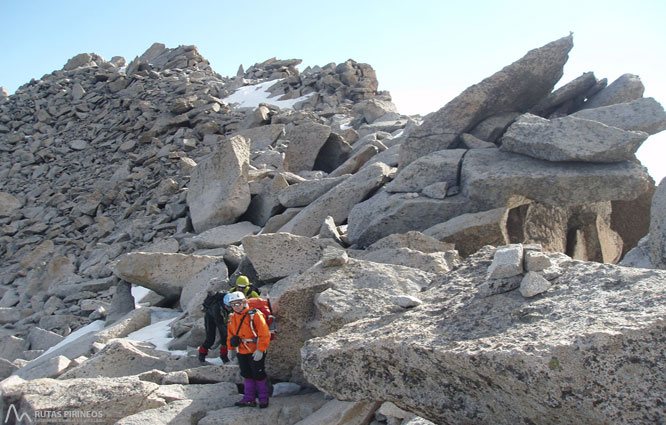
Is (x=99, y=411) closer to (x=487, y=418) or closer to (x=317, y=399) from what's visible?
(x=317, y=399)

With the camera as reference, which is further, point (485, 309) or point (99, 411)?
point (99, 411)

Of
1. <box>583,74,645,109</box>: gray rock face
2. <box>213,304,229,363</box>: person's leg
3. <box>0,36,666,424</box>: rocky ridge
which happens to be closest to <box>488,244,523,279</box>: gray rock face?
<box>0,36,666,424</box>: rocky ridge

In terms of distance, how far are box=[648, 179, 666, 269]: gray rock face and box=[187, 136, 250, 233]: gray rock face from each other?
11327 mm

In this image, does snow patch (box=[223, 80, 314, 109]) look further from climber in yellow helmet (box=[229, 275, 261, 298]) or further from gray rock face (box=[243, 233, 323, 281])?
climber in yellow helmet (box=[229, 275, 261, 298])

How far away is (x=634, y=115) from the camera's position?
11086 millimetres

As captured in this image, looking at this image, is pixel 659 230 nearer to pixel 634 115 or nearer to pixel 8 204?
pixel 634 115

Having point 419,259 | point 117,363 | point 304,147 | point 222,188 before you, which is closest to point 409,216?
point 419,259

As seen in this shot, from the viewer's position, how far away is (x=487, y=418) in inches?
163

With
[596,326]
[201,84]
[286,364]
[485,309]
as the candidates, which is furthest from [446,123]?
[201,84]

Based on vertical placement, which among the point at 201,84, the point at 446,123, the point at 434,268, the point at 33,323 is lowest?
the point at 33,323

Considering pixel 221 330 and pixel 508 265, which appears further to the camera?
pixel 221 330

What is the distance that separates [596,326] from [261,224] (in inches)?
498

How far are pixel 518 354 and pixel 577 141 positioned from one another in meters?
6.96

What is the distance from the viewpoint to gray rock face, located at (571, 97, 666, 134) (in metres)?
10.8
